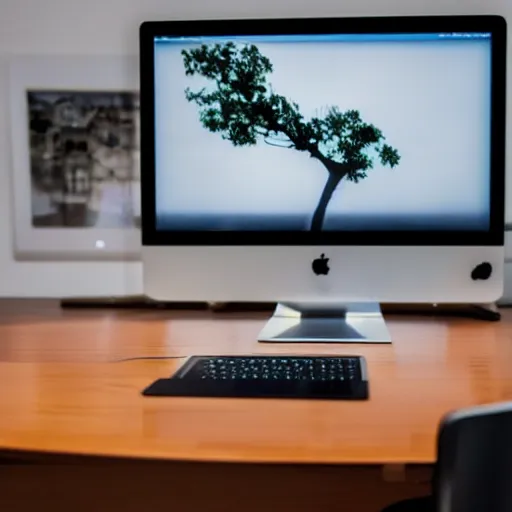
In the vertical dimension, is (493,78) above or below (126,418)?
above

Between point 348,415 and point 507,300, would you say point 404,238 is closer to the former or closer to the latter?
point 507,300

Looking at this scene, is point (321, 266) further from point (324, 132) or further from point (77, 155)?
point (77, 155)

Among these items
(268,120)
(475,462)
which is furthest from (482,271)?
(475,462)

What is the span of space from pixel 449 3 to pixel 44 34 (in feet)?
2.88

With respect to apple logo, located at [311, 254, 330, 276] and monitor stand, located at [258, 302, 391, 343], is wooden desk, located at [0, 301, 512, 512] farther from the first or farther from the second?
apple logo, located at [311, 254, 330, 276]

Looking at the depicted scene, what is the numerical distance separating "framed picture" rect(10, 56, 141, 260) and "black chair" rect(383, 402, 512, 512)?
1108 mm

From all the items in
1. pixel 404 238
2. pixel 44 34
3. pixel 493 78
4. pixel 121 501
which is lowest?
pixel 121 501

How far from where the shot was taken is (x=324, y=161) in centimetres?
132

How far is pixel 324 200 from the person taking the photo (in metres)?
1.32

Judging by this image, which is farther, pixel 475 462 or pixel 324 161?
pixel 324 161

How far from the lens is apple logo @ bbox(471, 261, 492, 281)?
1.30 m

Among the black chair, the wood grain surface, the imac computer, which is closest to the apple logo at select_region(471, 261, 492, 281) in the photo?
the imac computer

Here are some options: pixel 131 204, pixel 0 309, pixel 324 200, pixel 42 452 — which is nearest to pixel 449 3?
pixel 324 200

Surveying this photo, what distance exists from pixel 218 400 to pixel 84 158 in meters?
0.87
